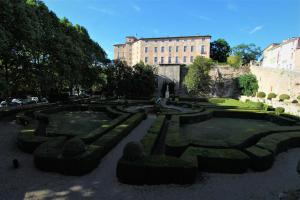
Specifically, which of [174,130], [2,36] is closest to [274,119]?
[174,130]

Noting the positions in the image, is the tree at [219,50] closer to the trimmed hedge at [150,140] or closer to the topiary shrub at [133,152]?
the trimmed hedge at [150,140]

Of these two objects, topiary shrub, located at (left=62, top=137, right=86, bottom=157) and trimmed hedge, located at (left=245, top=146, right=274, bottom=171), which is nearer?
topiary shrub, located at (left=62, top=137, right=86, bottom=157)

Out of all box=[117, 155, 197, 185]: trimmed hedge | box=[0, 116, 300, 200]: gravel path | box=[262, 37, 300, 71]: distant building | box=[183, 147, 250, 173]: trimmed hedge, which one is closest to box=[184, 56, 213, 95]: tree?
box=[262, 37, 300, 71]: distant building

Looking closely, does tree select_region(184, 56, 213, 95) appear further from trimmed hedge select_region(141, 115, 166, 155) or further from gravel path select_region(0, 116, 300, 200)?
gravel path select_region(0, 116, 300, 200)

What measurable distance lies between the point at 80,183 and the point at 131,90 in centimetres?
2922

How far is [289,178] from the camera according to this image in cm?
653

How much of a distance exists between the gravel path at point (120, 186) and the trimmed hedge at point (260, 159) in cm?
22

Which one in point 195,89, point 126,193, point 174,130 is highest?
point 195,89

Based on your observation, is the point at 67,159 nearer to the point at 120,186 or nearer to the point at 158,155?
the point at 120,186

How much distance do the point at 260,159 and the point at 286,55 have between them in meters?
48.0

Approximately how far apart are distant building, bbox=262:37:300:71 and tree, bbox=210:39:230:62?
1184 cm

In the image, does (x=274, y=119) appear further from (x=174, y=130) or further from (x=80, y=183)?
(x=80, y=183)

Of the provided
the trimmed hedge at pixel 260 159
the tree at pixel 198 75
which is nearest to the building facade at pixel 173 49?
the tree at pixel 198 75

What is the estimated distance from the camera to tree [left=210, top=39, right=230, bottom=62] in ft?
198
